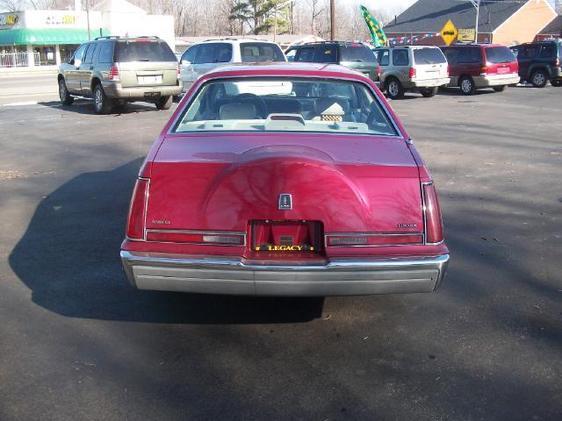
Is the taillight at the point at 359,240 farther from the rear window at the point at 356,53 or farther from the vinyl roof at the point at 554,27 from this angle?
the vinyl roof at the point at 554,27

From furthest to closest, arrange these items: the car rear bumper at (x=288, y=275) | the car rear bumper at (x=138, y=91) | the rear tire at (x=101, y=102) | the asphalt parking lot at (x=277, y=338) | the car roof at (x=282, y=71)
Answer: the rear tire at (x=101, y=102), the car rear bumper at (x=138, y=91), the car roof at (x=282, y=71), the car rear bumper at (x=288, y=275), the asphalt parking lot at (x=277, y=338)

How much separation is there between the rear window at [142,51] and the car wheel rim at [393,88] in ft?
30.0

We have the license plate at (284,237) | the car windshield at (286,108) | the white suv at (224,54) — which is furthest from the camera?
the white suv at (224,54)

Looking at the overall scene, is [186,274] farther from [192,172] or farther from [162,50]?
[162,50]

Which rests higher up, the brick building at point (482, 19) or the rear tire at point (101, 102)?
the brick building at point (482, 19)

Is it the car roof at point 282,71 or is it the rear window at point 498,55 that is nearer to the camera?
the car roof at point 282,71

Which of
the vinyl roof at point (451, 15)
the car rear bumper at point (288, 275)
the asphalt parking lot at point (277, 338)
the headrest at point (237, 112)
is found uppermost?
the vinyl roof at point (451, 15)

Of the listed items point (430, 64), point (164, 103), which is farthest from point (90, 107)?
point (430, 64)

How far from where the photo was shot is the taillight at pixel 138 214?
3820mm

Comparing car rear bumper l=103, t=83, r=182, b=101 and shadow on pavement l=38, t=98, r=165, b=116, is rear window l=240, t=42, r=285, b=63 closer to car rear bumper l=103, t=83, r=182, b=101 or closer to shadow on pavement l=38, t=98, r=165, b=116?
car rear bumper l=103, t=83, r=182, b=101

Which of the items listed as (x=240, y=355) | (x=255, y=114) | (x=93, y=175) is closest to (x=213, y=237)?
(x=240, y=355)

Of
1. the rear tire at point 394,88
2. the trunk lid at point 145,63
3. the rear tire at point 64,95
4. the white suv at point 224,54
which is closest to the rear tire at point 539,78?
the rear tire at point 394,88

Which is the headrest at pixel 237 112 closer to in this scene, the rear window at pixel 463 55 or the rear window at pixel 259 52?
the rear window at pixel 259 52

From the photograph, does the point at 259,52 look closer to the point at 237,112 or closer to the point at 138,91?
the point at 138,91
